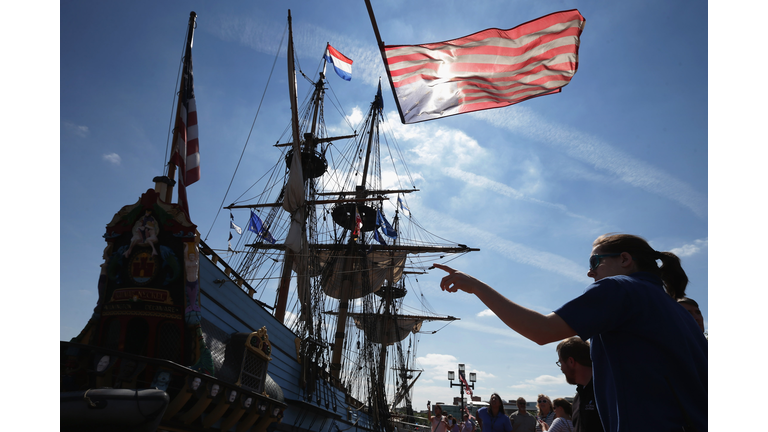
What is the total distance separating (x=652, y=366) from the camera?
4.60 ft

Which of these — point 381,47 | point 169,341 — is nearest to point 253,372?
point 169,341

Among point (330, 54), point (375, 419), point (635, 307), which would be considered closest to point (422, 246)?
point (375, 419)

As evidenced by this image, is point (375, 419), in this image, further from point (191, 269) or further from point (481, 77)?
point (481, 77)

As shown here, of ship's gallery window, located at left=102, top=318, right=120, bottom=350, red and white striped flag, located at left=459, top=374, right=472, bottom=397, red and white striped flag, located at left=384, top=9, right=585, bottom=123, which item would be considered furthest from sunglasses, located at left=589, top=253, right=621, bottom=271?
red and white striped flag, located at left=459, top=374, right=472, bottom=397

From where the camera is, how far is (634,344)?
4.80 feet

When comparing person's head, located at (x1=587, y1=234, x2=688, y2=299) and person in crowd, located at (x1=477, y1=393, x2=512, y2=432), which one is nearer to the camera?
person's head, located at (x1=587, y1=234, x2=688, y2=299)

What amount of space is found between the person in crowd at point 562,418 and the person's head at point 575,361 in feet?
3.72

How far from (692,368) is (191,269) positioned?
703 cm

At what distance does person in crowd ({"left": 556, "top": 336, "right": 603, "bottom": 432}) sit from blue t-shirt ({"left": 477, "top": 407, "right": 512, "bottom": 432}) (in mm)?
2788

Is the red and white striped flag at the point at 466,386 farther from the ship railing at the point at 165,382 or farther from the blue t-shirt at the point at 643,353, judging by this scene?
the blue t-shirt at the point at 643,353

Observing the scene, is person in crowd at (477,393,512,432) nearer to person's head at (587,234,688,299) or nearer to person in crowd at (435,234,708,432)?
person's head at (587,234,688,299)

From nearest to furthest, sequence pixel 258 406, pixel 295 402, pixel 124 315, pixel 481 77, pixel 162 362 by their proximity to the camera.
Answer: pixel 481 77, pixel 162 362, pixel 124 315, pixel 258 406, pixel 295 402

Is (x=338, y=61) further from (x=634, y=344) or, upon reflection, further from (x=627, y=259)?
(x=634, y=344)

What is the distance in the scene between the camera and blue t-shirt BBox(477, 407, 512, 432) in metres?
5.77
